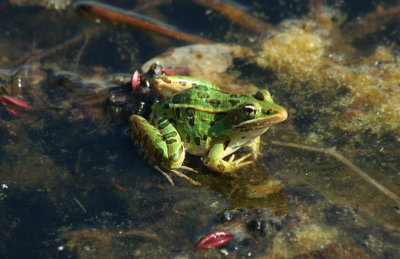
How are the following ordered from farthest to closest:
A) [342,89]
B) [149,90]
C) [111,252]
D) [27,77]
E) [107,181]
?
[27,77] → [342,89] → [149,90] → [107,181] → [111,252]

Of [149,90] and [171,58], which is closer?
[149,90]

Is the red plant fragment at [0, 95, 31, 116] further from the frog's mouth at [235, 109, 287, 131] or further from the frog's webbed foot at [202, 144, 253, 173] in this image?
the frog's mouth at [235, 109, 287, 131]

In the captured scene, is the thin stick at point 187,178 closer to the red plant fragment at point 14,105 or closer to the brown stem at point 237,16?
the red plant fragment at point 14,105

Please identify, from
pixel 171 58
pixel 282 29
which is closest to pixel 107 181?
pixel 171 58

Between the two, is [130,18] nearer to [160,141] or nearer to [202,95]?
[202,95]

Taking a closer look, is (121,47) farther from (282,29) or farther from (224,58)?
(282,29)

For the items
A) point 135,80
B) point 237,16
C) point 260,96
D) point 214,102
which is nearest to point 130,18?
point 237,16
